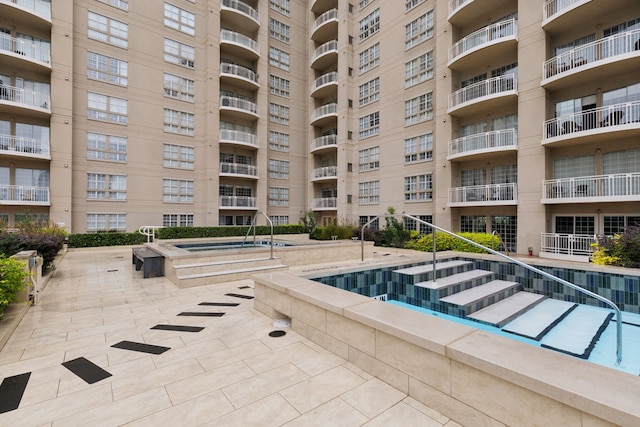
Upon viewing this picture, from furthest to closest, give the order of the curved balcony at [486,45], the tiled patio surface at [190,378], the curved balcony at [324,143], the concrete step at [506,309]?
the curved balcony at [324,143]
the curved balcony at [486,45]
the concrete step at [506,309]
the tiled patio surface at [190,378]

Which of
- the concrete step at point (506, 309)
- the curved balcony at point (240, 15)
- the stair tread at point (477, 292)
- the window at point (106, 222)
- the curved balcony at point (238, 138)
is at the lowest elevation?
the concrete step at point (506, 309)

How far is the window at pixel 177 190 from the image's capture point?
68.5ft

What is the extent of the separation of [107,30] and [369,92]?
18311mm

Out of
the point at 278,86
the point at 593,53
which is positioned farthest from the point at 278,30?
the point at 593,53

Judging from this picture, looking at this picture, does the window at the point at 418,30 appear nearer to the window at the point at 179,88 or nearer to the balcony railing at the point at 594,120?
the balcony railing at the point at 594,120

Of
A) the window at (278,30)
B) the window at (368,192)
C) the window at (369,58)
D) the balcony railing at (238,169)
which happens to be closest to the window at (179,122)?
the balcony railing at (238,169)

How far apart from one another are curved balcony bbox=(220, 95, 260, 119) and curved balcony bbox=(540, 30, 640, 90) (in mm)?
18929

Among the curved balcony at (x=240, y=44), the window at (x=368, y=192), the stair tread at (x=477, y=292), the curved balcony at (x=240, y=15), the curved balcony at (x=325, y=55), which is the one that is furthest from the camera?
the curved balcony at (x=325, y=55)

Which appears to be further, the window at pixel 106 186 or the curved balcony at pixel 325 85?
the curved balcony at pixel 325 85

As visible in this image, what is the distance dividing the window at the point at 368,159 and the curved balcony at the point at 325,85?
633cm

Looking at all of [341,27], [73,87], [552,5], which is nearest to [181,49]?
[73,87]

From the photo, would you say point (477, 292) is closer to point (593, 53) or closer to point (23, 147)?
point (593, 53)

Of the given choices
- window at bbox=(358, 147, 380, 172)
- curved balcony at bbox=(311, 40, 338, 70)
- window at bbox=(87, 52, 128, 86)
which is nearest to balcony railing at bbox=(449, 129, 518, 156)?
window at bbox=(358, 147, 380, 172)

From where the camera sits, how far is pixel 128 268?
34.2 ft
